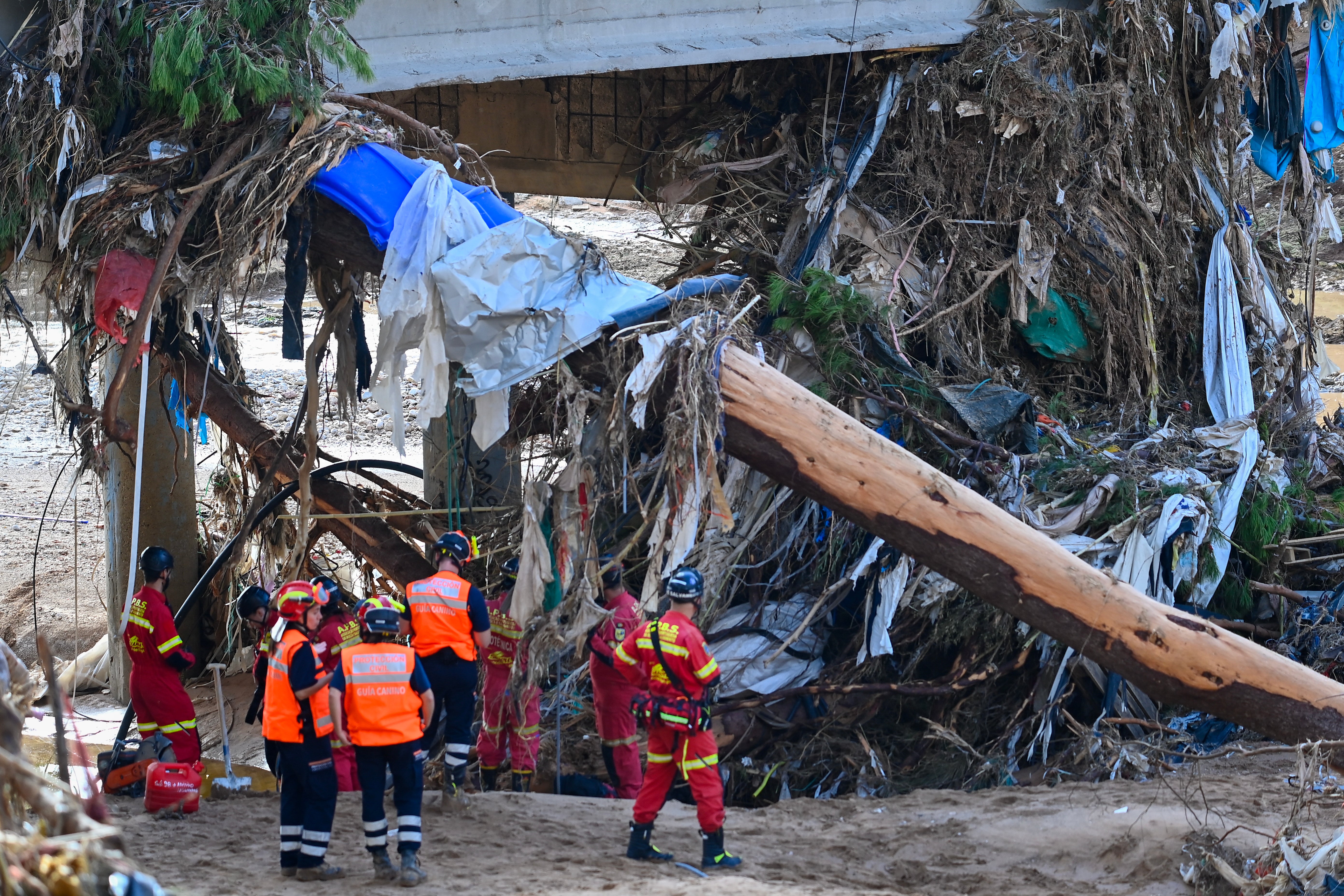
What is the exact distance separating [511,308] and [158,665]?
3067 mm

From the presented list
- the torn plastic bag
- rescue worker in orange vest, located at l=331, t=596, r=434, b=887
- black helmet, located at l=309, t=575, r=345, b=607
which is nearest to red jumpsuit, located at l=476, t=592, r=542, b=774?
black helmet, located at l=309, t=575, r=345, b=607

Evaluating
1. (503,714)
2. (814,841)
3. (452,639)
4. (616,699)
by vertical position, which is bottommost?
(814,841)

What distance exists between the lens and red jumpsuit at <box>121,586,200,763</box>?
646 centimetres

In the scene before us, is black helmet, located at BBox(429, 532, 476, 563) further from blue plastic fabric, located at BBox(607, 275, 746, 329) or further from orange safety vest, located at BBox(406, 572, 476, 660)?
blue plastic fabric, located at BBox(607, 275, 746, 329)

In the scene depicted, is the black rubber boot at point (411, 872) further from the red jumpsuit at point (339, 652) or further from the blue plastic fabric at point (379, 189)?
the blue plastic fabric at point (379, 189)

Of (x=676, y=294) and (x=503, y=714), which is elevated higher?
(x=676, y=294)

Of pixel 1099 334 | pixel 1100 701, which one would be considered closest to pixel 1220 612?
pixel 1100 701

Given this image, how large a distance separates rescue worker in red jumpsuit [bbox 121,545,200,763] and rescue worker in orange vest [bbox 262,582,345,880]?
1.42 m

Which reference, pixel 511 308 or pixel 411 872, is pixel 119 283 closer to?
pixel 511 308

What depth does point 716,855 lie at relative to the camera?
543 cm

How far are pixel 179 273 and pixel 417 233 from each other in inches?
51.5

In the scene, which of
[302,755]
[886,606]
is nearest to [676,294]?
[886,606]

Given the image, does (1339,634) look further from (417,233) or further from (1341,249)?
(1341,249)

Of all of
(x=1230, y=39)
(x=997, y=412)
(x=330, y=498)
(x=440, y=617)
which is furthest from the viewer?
(x=1230, y=39)
